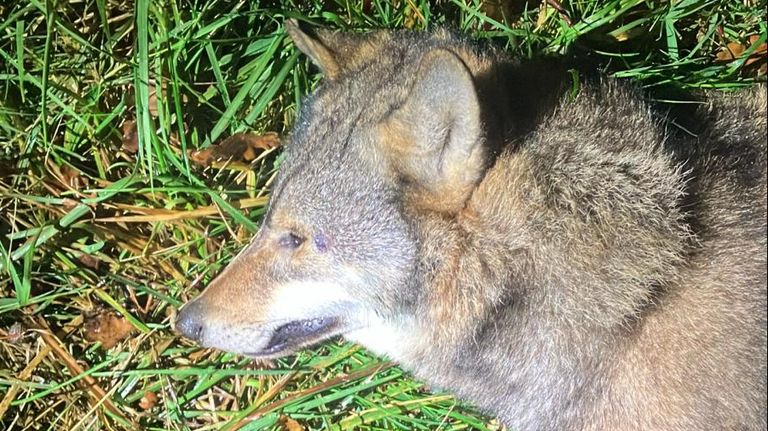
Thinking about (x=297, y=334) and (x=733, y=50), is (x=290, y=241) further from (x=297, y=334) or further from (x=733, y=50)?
(x=733, y=50)

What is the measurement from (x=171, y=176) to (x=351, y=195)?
62.3 inches

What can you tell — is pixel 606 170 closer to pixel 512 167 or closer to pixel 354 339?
pixel 512 167

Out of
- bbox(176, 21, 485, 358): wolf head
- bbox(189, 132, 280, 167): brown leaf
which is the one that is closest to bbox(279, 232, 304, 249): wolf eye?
bbox(176, 21, 485, 358): wolf head

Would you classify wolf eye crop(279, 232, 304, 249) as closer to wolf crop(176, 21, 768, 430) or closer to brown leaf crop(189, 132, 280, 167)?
wolf crop(176, 21, 768, 430)

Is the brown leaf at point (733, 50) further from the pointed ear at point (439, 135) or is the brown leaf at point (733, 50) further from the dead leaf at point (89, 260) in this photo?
the dead leaf at point (89, 260)

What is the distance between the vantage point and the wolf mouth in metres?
3.27

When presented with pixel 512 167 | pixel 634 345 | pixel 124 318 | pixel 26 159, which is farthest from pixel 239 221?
pixel 634 345

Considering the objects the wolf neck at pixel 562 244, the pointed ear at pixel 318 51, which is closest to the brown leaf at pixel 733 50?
the wolf neck at pixel 562 244

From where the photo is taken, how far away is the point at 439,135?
2.61 m

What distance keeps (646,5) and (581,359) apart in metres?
2.04

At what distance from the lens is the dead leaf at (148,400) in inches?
172

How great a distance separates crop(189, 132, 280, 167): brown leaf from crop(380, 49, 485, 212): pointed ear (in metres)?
1.56

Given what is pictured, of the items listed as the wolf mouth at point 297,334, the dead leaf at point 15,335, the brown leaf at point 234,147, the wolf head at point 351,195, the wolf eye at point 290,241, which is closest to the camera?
the wolf head at point 351,195

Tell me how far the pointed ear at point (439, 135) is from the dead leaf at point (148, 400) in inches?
90.9
